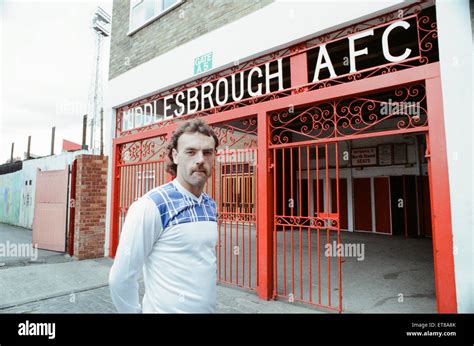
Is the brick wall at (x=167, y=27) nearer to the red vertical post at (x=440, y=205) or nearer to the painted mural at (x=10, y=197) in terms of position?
the red vertical post at (x=440, y=205)

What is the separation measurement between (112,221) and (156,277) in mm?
6189

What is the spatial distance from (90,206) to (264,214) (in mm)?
4968

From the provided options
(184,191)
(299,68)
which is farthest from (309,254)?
(299,68)

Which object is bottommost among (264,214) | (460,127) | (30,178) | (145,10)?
(264,214)

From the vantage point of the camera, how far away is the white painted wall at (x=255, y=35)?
12.4ft

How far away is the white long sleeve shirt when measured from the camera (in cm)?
158

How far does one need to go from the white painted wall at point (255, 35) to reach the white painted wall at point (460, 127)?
647 mm

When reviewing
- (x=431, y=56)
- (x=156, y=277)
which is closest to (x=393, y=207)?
(x=431, y=56)

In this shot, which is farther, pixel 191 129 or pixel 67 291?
pixel 67 291

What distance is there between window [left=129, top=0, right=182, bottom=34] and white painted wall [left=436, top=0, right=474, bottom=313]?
533cm

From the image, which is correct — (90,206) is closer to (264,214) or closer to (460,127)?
(264,214)

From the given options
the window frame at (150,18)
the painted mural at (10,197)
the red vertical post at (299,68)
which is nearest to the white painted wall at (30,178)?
the painted mural at (10,197)

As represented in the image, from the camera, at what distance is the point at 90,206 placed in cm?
718

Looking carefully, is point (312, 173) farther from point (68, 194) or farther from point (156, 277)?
point (156, 277)
